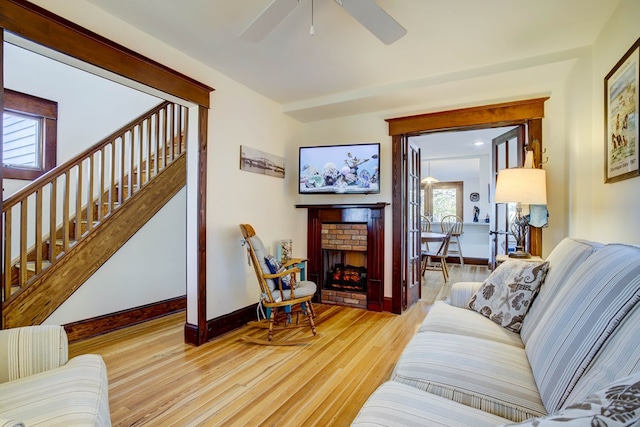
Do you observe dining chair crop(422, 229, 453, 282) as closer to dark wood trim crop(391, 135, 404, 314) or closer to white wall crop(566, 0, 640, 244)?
dark wood trim crop(391, 135, 404, 314)

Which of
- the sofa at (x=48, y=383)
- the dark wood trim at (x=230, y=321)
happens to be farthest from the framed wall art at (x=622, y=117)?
the dark wood trim at (x=230, y=321)

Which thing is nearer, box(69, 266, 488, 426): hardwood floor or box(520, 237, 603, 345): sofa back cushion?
box(520, 237, 603, 345): sofa back cushion

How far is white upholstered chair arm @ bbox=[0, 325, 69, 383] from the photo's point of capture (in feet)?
4.19

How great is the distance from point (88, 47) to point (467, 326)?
9.37ft

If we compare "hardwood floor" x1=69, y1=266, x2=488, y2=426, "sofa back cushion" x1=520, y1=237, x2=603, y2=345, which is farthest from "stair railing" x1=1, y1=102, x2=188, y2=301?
"sofa back cushion" x1=520, y1=237, x2=603, y2=345

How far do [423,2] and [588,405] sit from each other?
2.17 metres

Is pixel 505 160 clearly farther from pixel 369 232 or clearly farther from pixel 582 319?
pixel 582 319

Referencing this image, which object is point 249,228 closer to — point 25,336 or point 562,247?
point 25,336

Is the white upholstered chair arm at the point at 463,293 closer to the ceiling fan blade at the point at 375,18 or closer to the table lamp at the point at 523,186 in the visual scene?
the table lamp at the point at 523,186

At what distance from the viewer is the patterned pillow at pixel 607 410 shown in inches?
17.2

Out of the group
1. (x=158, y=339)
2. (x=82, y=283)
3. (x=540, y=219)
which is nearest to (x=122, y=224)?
(x=82, y=283)

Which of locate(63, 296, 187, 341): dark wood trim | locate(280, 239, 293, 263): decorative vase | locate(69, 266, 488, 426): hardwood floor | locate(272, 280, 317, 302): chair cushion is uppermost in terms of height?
locate(280, 239, 293, 263): decorative vase

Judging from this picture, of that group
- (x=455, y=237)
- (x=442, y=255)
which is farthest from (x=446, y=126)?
(x=455, y=237)

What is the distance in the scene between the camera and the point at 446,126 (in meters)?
3.35
